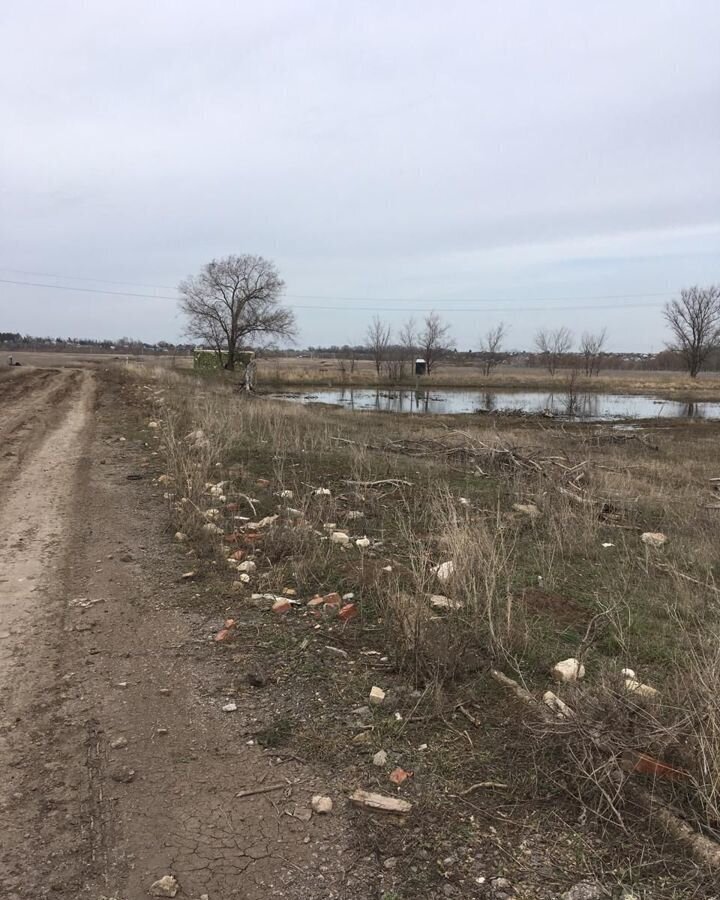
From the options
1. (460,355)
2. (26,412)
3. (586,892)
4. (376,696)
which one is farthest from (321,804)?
(460,355)

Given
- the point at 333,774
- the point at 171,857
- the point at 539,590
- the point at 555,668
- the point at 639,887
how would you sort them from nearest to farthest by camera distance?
the point at 639,887 < the point at 171,857 < the point at 333,774 < the point at 555,668 < the point at 539,590

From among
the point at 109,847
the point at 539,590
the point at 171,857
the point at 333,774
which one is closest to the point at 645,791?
the point at 333,774

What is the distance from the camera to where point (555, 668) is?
11.8ft

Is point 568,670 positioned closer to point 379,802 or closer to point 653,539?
point 379,802

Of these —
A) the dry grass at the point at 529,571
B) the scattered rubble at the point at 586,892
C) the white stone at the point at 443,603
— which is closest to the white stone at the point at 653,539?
the dry grass at the point at 529,571

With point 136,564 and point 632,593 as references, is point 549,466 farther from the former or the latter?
point 136,564

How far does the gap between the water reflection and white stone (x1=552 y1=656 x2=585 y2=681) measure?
31.2 m

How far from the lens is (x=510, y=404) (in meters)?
42.1

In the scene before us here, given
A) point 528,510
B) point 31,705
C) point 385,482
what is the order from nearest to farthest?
point 31,705
point 528,510
point 385,482

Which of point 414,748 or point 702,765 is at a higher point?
point 702,765

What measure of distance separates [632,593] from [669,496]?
5062 mm

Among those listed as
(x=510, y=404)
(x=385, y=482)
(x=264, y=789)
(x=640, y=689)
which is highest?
(x=510, y=404)

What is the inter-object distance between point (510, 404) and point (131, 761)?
4105cm

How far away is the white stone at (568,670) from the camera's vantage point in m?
3.51
